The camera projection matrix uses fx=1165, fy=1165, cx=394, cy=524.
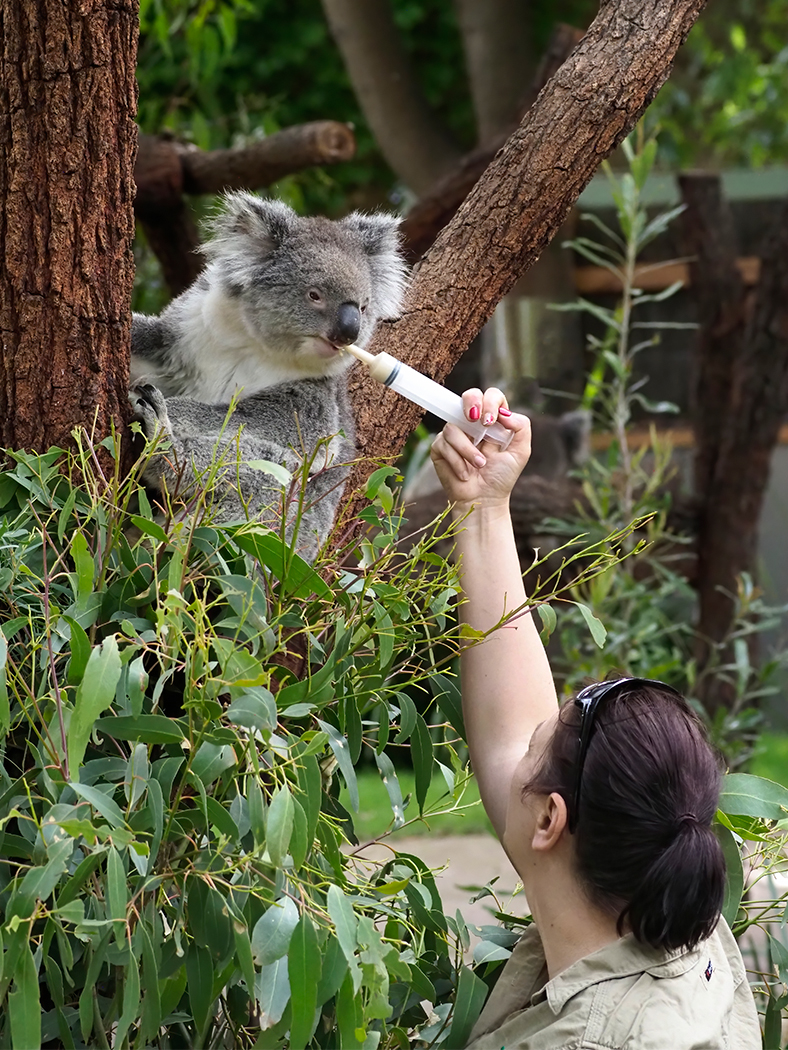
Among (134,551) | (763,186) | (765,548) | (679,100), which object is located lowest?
(765,548)

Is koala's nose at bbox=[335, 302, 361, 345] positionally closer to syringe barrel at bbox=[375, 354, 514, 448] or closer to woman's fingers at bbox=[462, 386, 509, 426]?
syringe barrel at bbox=[375, 354, 514, 448]

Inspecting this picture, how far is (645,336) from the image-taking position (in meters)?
6.46

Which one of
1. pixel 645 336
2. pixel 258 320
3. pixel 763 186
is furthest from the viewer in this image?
pixel 763 186

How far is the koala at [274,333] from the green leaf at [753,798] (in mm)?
835

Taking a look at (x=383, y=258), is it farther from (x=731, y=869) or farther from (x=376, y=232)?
(x=731, y=869)

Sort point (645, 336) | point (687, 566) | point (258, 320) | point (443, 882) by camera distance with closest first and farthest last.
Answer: point (258, 320)
point (443, 882)
point (687, 566)
point (645, 336)

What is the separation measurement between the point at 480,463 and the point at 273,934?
32.9 inches

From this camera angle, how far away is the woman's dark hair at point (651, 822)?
4.19ft

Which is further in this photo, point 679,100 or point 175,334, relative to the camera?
point 679,100

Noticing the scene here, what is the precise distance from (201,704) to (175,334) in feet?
3.92

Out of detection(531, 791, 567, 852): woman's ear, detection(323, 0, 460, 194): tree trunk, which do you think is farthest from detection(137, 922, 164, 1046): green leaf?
detection(323, 0, 460, 194): tree trunk

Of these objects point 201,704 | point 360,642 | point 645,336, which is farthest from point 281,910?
point 645,336

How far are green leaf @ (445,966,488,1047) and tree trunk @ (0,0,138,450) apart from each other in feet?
2.83

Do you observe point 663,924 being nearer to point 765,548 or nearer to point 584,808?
point 584,808
